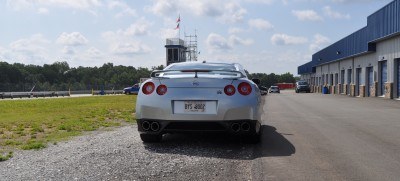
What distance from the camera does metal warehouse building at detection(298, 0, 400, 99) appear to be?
1105 inches

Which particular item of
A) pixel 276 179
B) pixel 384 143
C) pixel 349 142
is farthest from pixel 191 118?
pixel 384 143

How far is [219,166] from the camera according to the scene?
521cm

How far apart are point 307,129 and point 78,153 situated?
540cm

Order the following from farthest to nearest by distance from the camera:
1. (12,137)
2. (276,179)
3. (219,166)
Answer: (12,137) → (219,166) → (276,179)

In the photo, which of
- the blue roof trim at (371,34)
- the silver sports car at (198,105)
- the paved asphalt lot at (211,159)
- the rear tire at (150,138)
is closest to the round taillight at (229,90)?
the silver sports car at (198,105)

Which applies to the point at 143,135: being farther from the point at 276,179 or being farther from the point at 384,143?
the point at 384,143

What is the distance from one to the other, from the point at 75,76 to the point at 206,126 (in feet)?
452

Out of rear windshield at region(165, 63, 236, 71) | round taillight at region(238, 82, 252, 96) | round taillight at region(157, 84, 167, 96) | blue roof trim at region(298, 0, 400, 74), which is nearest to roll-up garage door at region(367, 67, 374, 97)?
blue roof trim at region(298, 0, 400, 74)

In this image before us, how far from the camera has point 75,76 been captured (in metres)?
138

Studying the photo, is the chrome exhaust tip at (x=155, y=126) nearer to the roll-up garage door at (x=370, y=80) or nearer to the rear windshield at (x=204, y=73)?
the rear windshield at (x=204, y=73)

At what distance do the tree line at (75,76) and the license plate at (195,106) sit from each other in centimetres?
5366

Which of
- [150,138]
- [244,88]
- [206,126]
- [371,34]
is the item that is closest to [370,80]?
[371,34]

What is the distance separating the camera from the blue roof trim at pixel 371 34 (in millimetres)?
27281

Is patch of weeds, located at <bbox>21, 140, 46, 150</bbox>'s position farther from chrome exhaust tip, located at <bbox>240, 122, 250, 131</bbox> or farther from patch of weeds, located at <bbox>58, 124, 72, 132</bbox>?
chrome exhaust tip, located at <bbox>240, 122, 250, 131</bbox>
